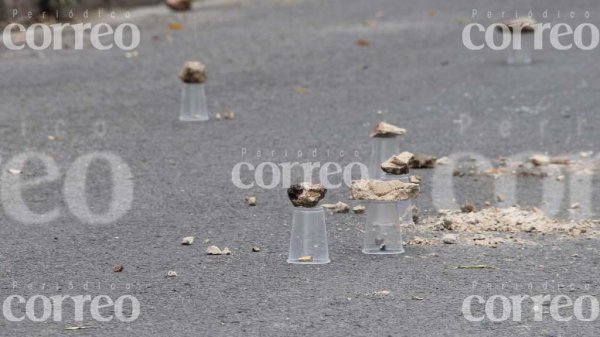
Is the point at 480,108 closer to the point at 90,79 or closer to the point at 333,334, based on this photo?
the point at 90,79

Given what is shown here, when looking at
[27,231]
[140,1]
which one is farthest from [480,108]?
[140,1]

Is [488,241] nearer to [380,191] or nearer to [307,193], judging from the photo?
[380,191]

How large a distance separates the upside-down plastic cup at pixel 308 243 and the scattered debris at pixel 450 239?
2.70ft

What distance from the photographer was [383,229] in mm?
7387

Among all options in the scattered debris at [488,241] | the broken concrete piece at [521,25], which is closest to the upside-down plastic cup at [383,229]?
the scattered debris at [488,241]

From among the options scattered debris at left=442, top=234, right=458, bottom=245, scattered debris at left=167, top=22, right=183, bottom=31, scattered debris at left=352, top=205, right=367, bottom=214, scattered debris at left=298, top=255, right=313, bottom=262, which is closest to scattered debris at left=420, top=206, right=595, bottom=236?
scattered debris at left=442, top=234, right=458, bottom=245

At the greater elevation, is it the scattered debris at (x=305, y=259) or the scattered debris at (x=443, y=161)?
the scattered debris at (x=443, y=161)

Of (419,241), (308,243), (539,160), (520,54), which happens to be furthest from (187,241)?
(520,54)

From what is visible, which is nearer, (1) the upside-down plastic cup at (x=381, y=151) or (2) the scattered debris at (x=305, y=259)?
(2) the scattered debris at (x=305, y=259)

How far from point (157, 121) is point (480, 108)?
3.09 m

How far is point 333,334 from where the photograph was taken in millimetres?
5891

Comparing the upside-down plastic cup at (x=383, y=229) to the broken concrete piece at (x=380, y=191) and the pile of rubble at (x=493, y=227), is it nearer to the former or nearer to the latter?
the broken concrete piece at (x=380, y=191)

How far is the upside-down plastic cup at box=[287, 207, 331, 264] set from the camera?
7.20 m

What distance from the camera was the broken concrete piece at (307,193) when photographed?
7246 mm
